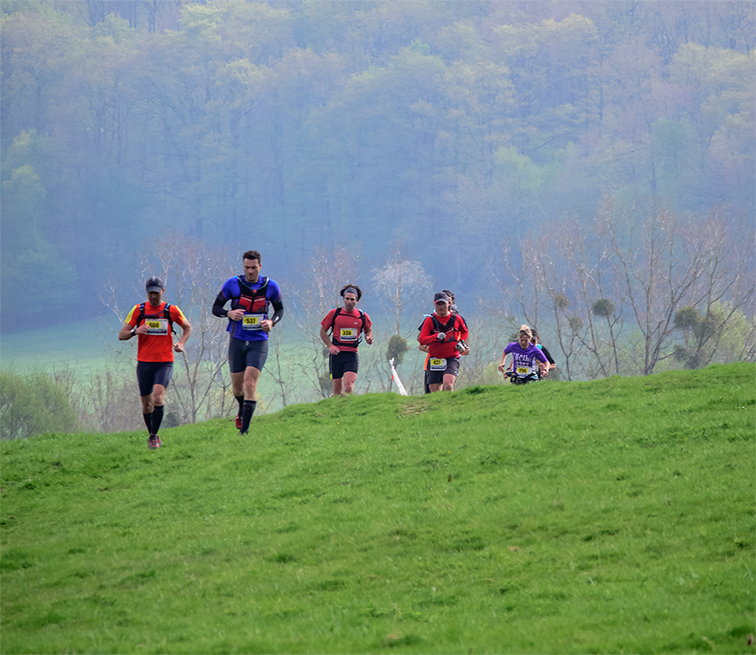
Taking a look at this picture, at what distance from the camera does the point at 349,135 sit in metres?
168

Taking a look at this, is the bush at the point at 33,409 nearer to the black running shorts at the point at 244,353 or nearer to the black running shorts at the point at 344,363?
the black running shorts at the point at 344,363

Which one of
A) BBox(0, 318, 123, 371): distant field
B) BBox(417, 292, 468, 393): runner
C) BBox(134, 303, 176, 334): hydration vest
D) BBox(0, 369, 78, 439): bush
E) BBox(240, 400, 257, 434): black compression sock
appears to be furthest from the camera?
BBox(0, 318, 123, 371): distant field

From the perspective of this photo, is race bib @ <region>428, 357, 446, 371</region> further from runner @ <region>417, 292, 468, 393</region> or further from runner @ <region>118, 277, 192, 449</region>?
runner @ <region>118, 277, 192, 449</region>

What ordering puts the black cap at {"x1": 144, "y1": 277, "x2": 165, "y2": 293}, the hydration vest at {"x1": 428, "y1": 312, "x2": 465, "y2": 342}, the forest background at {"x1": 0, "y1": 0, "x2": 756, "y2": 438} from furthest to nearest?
the forest background at {"x1": 0, "y1": 0, "x2": 756, "y2": 438} → the hydration vest at {"x1": 428, "y1": 312, "x2": 465, "y2": 342} → the black cap at {"x1": 144, "y1": 277, "x2": 165, "y2": 293}

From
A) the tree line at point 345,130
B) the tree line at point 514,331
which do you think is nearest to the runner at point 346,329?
the tree line at point 514,331

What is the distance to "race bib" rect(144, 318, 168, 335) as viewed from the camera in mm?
15766

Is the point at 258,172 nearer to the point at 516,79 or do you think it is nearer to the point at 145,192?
the point at 145,192

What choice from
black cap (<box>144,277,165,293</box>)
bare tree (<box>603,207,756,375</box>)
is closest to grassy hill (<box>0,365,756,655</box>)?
black cap (<box>144,277,165,293</box>)

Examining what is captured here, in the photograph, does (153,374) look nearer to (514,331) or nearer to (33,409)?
(33,409)

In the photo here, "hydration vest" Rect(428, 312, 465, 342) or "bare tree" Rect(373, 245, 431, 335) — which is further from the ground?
"bare tree" Rect(373, 245, 431, 335)

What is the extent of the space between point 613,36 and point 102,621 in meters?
179

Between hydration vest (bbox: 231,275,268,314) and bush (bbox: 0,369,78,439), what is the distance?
2533 inches

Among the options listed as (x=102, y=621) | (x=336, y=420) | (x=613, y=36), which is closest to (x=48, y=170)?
(x=613, y=36)

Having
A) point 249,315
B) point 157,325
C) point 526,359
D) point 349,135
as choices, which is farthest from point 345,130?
point 157,325
